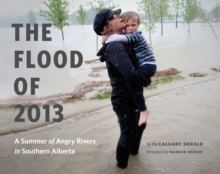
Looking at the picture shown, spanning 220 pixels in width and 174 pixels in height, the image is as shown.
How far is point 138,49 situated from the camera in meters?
1.77

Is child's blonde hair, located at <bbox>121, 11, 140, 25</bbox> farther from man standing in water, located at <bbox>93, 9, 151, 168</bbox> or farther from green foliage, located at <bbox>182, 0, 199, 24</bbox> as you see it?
green foliage, located at <bbox>182, 0, 199, 24</bbox>

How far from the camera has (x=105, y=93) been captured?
19.1 ft

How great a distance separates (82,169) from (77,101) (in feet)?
9.93

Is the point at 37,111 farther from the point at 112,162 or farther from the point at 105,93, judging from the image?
the point at 112,162

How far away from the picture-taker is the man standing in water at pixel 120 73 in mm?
1610

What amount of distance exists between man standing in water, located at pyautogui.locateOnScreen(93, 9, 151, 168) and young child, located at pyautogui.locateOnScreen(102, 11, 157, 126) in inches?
2.3

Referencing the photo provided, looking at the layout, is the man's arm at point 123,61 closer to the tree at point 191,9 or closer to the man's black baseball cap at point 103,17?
the man's black baseball cap at point 103,17

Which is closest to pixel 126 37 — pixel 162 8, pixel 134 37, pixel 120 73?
pixel 134 37

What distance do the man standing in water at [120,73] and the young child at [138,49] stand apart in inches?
2.3

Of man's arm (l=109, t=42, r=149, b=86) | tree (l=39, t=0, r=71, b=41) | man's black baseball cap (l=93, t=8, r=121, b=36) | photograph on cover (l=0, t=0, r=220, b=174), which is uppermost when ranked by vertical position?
tree (l=39, t=0, r=71, b=41)

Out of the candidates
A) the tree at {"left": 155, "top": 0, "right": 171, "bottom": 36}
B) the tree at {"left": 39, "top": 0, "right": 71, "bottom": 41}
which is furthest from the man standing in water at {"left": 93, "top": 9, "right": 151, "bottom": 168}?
the tree at {"left": 155, "top": 0, "right": 171, "bottom": 36}

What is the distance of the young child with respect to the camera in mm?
1698

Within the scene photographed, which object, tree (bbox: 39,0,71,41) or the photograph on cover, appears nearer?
the photograph on cover

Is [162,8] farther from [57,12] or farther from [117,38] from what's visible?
[117,38]
